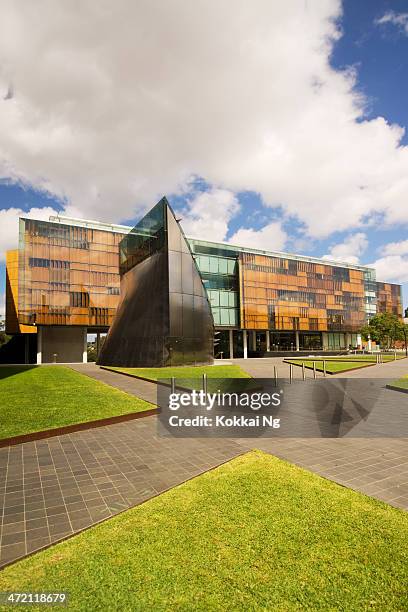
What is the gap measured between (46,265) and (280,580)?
46.5 meters

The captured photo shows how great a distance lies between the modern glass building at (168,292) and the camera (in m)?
29.1

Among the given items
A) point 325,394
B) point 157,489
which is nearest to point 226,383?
point 325,394

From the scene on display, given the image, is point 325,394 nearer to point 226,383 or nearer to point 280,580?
point 226,383

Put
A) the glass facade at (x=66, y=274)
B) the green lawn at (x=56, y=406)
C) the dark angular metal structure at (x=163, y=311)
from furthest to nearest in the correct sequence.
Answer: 1. the glass facade at (x=66, y=274)
2. the dark angular metal structure at (x=163, y=311)
3. the green lawn at (x=56, y=406)

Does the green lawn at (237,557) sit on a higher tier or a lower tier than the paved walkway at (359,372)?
higher

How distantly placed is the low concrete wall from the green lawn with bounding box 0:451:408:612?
4717 centimetres

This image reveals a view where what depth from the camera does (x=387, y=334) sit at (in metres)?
69.2

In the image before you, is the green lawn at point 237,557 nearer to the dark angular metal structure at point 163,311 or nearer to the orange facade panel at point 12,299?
the dark angular metal structure at point 163,311

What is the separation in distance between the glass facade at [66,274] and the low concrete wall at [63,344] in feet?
13.6

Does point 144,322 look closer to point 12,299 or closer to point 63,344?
point 63,344

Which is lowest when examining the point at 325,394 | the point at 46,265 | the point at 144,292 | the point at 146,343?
the point at 325,394

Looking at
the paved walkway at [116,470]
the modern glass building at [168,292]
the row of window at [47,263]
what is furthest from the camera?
the row of window at [47,263]

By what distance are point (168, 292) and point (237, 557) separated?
2499cm
